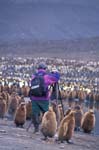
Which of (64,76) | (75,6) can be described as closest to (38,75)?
(64,76)

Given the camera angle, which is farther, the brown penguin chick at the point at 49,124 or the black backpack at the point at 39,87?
the black backpack at the point at 39,87

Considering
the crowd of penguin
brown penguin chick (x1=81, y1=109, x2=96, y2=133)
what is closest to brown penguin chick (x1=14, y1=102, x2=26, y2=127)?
the crowd of penguin

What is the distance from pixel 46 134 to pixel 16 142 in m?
1.30

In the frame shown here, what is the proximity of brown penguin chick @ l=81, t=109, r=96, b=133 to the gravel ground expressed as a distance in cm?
39

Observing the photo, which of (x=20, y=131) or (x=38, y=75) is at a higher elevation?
(x=38, y=75)

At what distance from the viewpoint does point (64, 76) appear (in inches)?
2478

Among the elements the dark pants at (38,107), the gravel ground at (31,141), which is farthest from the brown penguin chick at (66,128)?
the dark pants at (38,107)

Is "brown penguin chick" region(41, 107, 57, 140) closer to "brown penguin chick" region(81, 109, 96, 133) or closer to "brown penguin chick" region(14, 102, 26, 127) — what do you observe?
"brown penguin chick" region(14, 102, 26, 127)

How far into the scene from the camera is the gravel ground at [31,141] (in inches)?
614

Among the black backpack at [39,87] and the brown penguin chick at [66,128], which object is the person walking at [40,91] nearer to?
the black backpack at [39,87]

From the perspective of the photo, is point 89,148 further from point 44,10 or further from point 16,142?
point 44,10

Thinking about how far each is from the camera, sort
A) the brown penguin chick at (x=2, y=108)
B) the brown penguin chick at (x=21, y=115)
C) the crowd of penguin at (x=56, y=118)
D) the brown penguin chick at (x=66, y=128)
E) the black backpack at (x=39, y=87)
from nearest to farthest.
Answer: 1. the brown penguin chick at (x=66, y=128)
2. the crowd of penguin at (x=56, y=118)
3. the black backpack at (x=39, y=87)
4. the brown penguin chick at (x=21, y=115)
5. the brown penguin chick at (x=2, y=108)

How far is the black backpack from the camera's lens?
17.4 m

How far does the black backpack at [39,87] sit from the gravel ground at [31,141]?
1.05 m
